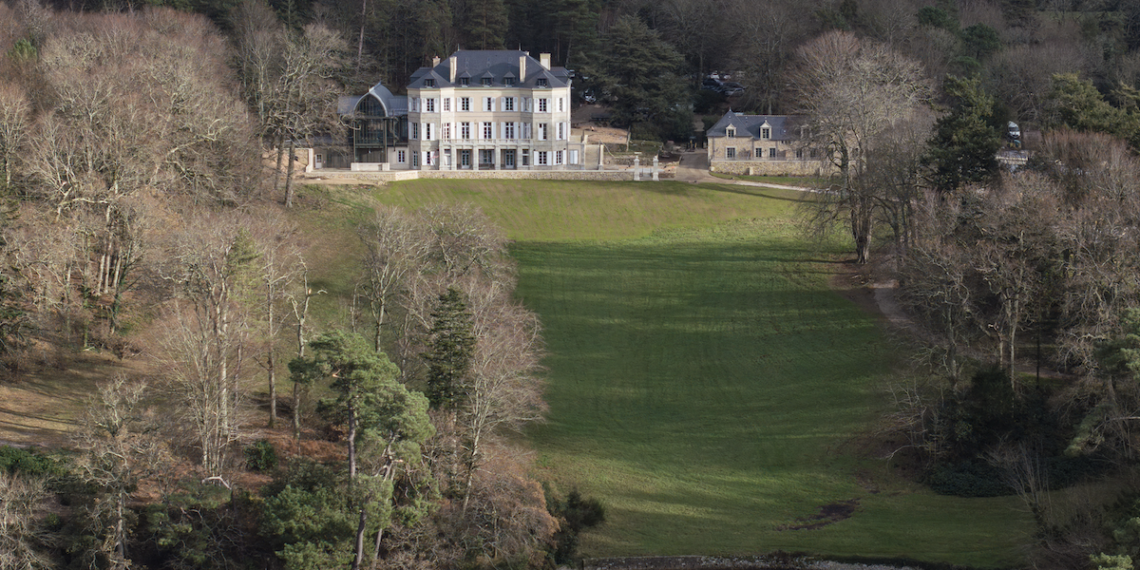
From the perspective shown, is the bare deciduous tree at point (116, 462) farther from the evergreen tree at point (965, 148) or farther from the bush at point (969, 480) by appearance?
the evergreen tree at point (965, 148)

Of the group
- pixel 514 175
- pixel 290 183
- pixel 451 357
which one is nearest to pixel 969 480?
pixel 451 357

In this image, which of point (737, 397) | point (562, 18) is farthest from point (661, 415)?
point (562, 18)

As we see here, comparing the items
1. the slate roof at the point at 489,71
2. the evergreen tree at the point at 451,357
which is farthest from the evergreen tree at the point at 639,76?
the evergreen tree at the point at 451,357

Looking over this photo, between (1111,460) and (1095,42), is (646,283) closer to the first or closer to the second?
(1111,460)

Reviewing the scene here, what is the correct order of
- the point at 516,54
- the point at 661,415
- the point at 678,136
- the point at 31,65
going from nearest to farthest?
1. the point at 661,415
2. the point at 31,65
3. the point at 516,54
4. the point at 678,136

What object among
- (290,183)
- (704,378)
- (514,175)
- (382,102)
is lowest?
(704,378)

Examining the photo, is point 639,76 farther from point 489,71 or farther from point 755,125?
point 489,71

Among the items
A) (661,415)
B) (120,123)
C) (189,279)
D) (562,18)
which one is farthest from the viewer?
(562,18)
